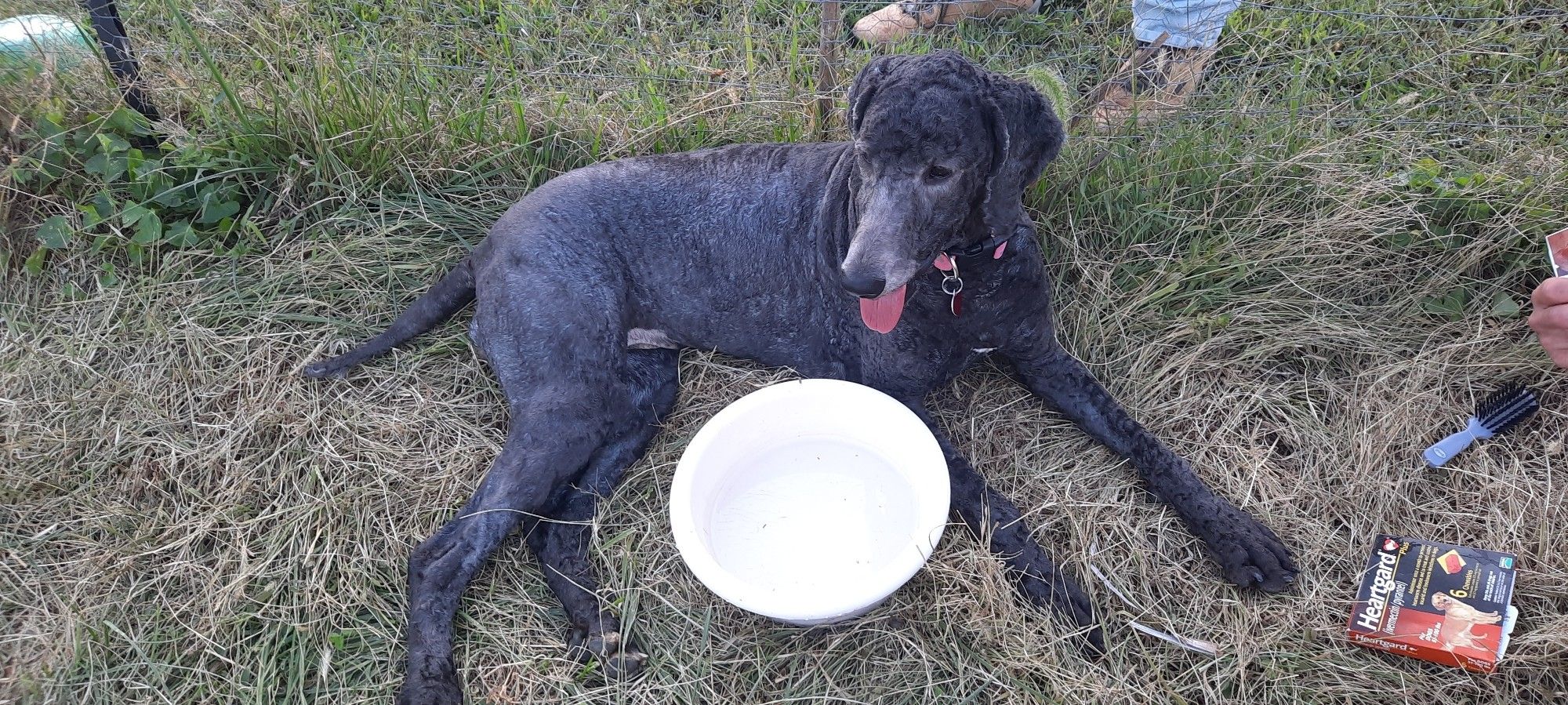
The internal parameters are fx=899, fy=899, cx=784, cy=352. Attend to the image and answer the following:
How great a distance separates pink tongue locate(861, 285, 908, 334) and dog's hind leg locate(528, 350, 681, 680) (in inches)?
31.6

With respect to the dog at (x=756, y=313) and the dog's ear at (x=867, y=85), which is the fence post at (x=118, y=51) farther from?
the dog's ear at (x=867, y=85)

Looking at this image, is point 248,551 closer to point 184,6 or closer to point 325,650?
point 325,650

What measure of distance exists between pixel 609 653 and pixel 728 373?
969mm

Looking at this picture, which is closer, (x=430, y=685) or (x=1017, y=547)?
Result: (x=430, y=685)

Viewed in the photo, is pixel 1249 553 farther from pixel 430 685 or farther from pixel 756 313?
pixel 430 685

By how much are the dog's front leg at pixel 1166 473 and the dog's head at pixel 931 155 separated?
2.01 ft

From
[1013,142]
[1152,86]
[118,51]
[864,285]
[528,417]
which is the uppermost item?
[118,51]

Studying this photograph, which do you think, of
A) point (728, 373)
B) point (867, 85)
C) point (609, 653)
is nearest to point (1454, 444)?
point (867, 85)

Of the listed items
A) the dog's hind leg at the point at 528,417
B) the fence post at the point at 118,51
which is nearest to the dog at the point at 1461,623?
the dog's hind leg at the point at 528,417

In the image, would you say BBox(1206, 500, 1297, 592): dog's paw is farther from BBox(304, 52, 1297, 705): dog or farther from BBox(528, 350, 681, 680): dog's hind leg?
BBox(528, 350, 681, 680): dog's hind leg

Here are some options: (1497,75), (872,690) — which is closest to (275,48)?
(872,690)

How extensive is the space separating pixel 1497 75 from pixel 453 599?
160 inches

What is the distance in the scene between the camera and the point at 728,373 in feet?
9.74

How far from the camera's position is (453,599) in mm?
2414
